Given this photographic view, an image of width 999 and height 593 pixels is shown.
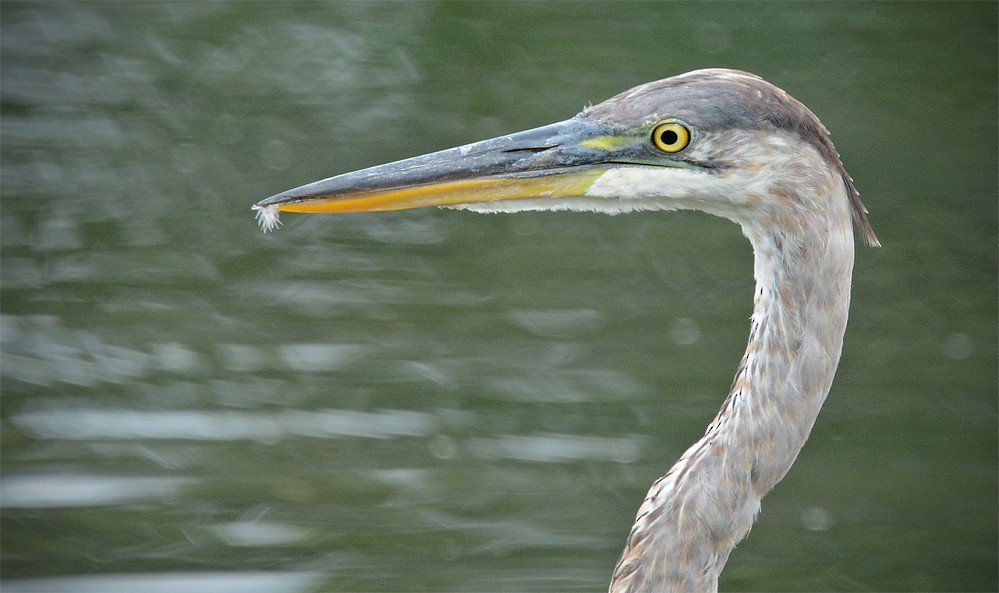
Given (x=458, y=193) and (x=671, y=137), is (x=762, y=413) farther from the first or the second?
(x=458, y=193)

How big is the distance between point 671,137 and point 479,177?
17.5 inches

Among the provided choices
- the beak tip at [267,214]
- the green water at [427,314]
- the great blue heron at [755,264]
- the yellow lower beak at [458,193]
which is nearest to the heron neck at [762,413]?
the great blue heron at [755,264]

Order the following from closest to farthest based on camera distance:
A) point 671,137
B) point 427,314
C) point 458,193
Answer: point 671,137 < point 458,193 < point 427,314

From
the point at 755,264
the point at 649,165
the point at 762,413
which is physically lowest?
the point at 762,413

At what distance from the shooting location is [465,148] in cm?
315

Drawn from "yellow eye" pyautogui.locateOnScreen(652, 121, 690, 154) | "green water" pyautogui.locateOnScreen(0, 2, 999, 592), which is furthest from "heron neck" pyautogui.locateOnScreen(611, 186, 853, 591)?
"green water" pyautogui.locateOnScreen(0, 2, 999, 592)

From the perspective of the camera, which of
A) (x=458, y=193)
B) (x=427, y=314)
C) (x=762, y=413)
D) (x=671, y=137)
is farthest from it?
(x=427, y=314)

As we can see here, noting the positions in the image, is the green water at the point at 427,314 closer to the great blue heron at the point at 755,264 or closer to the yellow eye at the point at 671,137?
the great blue heron at the point at 755,264

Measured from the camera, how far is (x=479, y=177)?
3.12m

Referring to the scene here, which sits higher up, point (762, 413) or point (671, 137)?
point (671, 137)

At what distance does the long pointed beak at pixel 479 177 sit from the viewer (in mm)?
3088

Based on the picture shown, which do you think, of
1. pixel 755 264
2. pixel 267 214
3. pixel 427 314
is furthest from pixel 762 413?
pixel 427 314

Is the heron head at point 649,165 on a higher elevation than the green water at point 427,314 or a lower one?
lower

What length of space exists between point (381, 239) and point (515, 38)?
7.92 ft
